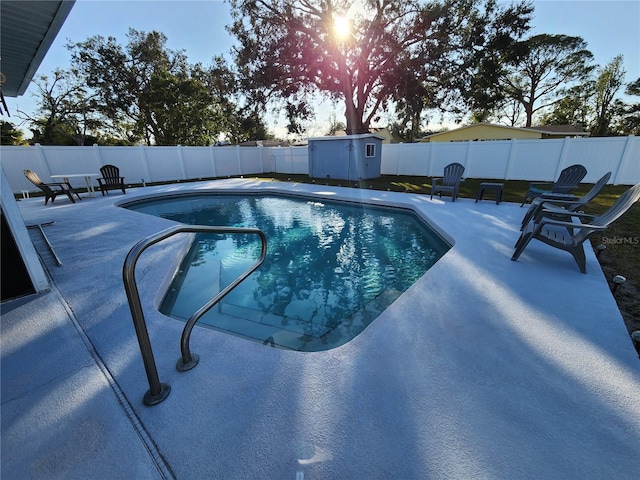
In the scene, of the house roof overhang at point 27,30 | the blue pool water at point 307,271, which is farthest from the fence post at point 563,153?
the house roof overhang at point 27,30

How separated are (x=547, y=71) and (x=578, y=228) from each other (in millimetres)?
35704

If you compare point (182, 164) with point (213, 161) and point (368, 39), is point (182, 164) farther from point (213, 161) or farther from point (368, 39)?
point (368, 39)

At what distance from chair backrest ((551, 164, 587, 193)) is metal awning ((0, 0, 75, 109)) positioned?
9695 millimetres

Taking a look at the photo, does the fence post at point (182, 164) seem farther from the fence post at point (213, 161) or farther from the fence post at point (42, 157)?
the fence post at point (42, 157)

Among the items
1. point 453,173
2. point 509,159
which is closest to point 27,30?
point 453,173

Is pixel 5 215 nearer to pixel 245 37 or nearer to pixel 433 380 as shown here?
pixel 433 380

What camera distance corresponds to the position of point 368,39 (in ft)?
48.9

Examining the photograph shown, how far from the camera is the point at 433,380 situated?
5.91ft

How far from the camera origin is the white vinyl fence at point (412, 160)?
9880 millimetres

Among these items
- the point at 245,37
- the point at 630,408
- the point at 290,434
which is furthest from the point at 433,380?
the point at 245,37

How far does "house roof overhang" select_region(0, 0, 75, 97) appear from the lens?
3.54 meters

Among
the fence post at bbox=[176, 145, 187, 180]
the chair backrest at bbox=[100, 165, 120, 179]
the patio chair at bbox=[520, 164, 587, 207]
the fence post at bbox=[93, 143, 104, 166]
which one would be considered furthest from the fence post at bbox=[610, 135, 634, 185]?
the fence post at bbox=[93, 143, 104, 166]

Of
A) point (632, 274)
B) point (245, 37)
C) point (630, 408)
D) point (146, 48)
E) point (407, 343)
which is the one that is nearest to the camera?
point (630, 408)

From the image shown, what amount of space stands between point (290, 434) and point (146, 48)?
29.4m
